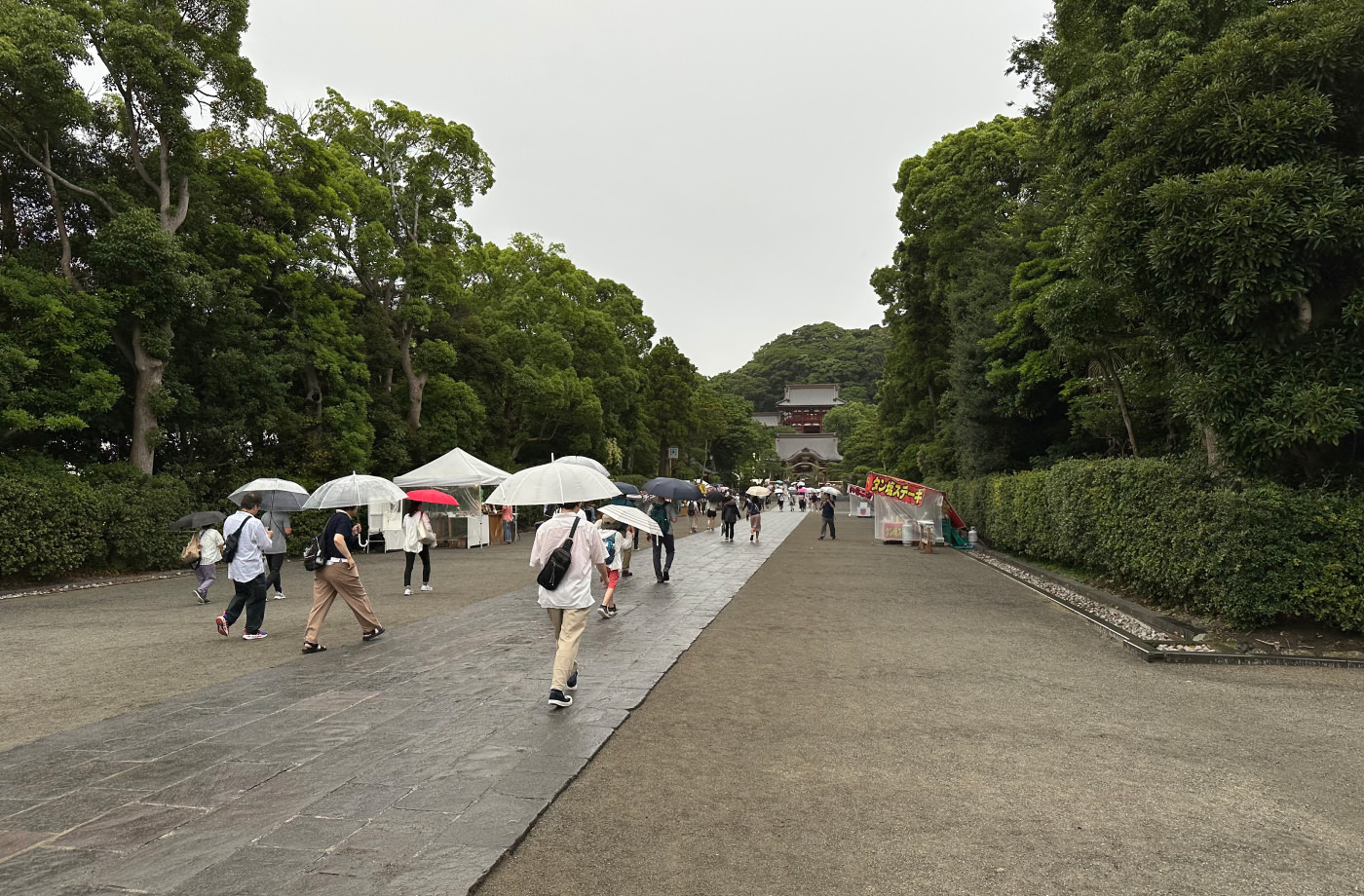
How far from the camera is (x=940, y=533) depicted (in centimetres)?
2252

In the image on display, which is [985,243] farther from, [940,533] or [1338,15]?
[1338,15]

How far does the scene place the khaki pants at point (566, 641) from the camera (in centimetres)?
526

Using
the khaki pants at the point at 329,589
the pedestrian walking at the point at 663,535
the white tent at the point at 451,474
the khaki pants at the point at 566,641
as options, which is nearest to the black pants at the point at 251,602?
the khaki pants at the point at 329,589

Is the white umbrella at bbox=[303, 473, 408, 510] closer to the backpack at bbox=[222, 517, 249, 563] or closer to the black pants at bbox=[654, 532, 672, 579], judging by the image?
the backpack at bbox=[222, 517, 249, 563]

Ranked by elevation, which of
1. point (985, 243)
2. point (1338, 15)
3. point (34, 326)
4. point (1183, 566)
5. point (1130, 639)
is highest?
point (985, 243)

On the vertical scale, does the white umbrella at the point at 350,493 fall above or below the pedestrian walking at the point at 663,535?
above

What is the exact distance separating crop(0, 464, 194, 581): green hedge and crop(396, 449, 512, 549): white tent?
16.9 ft

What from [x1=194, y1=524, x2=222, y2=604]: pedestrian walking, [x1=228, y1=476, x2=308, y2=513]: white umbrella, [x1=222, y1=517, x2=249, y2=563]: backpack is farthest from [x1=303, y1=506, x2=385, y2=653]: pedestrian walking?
[x1=228, y1=476, x2=308, y2=513]: white umbrella

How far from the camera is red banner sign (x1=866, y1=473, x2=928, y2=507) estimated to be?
2202 cm

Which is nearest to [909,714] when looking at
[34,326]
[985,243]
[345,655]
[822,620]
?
[822,620]

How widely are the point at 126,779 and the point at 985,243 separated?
24735mm

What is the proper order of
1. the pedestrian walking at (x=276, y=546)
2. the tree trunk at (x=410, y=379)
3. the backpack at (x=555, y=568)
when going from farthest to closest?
the tree trunk at (x=410, y=379) → the pedestrian walking at (x=276, y=546) → the backpack at (x=555, y=568)

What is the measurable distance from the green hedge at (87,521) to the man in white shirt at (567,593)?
10.9 metres

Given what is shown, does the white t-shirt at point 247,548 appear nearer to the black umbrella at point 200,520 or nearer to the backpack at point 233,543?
the backpack at point 233,543
